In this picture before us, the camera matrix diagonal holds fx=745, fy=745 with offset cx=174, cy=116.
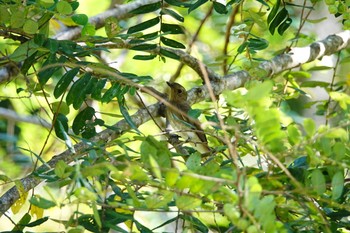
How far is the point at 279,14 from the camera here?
10.6 ft

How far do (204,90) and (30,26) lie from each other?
102 centimetres

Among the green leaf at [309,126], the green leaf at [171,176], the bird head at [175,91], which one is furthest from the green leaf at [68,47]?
the bird head at [175,91]

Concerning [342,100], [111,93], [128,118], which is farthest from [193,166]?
[111,93]

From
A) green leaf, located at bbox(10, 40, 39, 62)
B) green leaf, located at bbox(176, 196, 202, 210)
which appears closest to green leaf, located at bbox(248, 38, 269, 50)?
green leaf, located at bbox(10, 40, 39, 62)

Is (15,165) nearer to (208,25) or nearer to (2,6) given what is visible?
(208,25)

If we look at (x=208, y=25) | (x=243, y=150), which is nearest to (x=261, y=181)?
(x=243, y=150)

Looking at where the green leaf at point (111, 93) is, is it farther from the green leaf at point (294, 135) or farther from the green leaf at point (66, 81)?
the green leaf at point (294, 135)

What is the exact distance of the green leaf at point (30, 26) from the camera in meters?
2.63

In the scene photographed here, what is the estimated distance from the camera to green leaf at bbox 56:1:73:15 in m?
2.58

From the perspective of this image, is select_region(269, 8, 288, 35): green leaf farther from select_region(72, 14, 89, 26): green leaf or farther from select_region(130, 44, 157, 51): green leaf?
select_region(72, 14, 89, 26): green leaf

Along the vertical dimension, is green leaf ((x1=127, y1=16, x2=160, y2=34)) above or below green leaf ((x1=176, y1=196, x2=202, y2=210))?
above

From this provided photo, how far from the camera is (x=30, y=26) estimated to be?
264 centimetres

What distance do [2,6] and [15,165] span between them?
2928 millimetres

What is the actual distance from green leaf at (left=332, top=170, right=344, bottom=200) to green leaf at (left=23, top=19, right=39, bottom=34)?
130 cm
